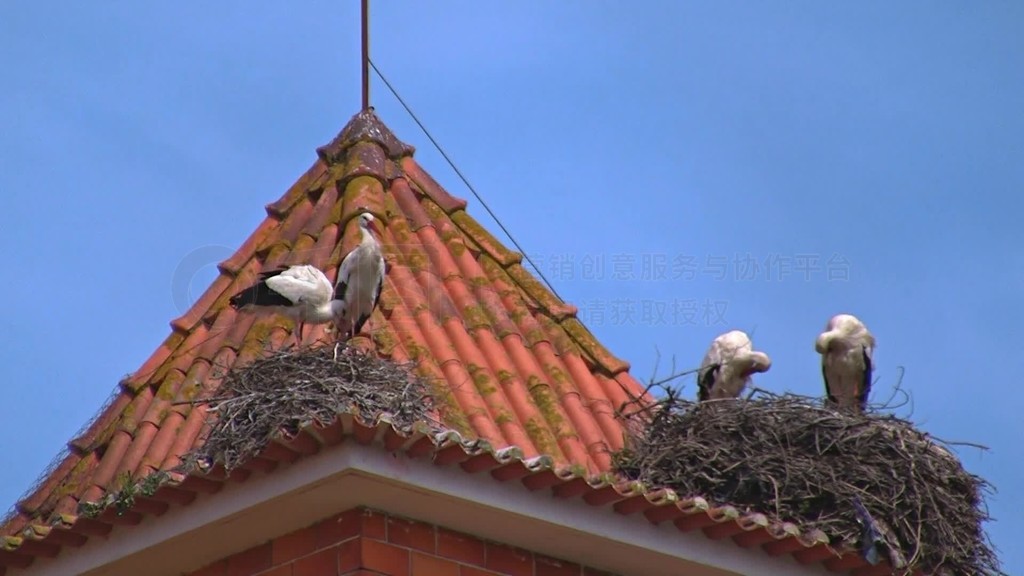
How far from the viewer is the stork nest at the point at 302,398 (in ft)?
26.1

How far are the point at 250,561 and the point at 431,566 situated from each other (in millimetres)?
927

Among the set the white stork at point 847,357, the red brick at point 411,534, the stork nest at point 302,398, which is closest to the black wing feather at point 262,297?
the stork nest at point 302,398

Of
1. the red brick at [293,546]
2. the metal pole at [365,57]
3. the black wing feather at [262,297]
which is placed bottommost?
the red brick at [293,546]

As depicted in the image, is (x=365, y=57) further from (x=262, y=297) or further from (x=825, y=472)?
(x=825, y=472)

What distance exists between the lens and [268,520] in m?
8.31

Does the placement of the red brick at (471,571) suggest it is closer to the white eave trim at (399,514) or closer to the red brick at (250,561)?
the white eave trim at (399,514)

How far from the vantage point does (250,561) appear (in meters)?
8.61

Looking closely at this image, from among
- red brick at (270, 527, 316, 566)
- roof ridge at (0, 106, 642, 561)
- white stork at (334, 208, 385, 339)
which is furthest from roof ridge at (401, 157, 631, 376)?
red brick at (270, 527, 316, 566)

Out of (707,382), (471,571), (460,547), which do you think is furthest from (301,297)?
(707,382)

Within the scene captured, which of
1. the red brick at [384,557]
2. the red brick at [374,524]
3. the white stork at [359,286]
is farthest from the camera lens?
the white stork at [359,286]

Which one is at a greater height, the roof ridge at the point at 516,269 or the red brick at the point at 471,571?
the roof ridge at the point at 516,269

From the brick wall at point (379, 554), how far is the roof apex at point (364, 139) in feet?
12.0

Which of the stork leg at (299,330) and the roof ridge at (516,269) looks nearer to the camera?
the stork leg at (299,330)

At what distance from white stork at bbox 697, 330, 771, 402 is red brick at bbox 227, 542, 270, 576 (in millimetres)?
3766
